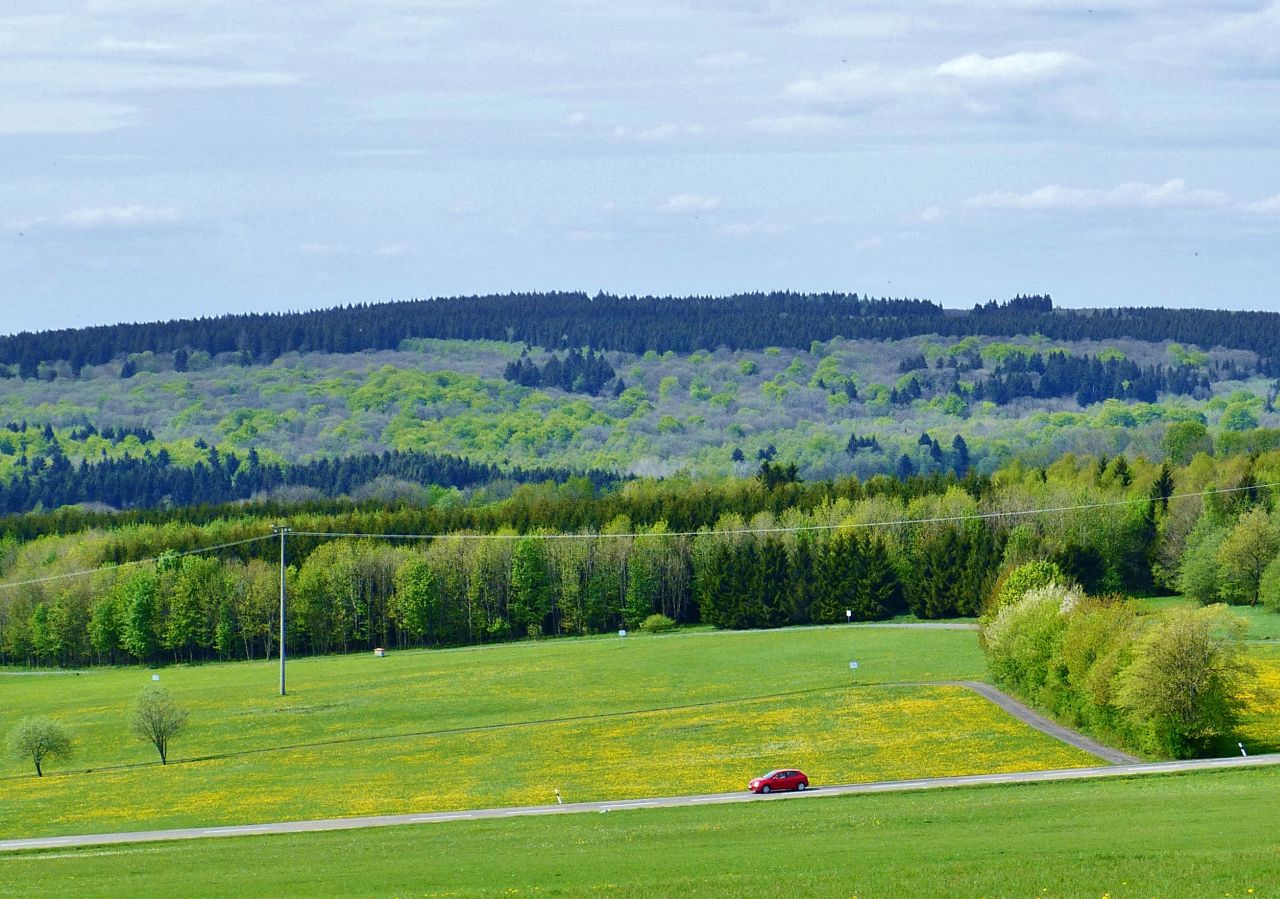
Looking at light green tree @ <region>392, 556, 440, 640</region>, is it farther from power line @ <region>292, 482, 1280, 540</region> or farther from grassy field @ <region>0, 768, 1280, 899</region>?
grassy field @ <region>0, 768, 1280, 899</region>

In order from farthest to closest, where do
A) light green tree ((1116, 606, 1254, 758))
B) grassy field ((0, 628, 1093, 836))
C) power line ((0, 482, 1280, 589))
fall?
power line ((0, 482, 1280, 589)) < grassy field ((0, 628, 1093, 836)) < light green tree ((1116, 606, 1254, 758))

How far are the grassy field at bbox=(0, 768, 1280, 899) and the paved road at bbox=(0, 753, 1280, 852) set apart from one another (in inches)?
89.4

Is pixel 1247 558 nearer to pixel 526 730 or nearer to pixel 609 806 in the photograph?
pixel 526 730

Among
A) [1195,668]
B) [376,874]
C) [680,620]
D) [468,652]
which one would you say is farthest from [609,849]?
[680,620]

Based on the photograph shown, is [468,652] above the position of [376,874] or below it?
below

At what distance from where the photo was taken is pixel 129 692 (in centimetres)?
12638

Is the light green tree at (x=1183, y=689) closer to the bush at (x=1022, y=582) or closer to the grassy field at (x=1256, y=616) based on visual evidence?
the bush at (x=1022, y=582)

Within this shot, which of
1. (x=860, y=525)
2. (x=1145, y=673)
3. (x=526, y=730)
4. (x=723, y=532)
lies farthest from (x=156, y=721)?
(x=723, y=532)

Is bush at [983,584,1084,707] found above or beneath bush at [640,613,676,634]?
above

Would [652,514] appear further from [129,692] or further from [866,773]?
[866,773]

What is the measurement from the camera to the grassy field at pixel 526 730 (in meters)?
72.6

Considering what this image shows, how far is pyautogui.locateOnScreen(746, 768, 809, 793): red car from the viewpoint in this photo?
66062 millimetres

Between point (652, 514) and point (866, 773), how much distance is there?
333ft

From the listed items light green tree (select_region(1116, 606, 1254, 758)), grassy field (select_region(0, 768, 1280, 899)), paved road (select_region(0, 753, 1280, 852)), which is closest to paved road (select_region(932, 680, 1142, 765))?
light green tree (select_region(1116, 606, 1254, 758))
